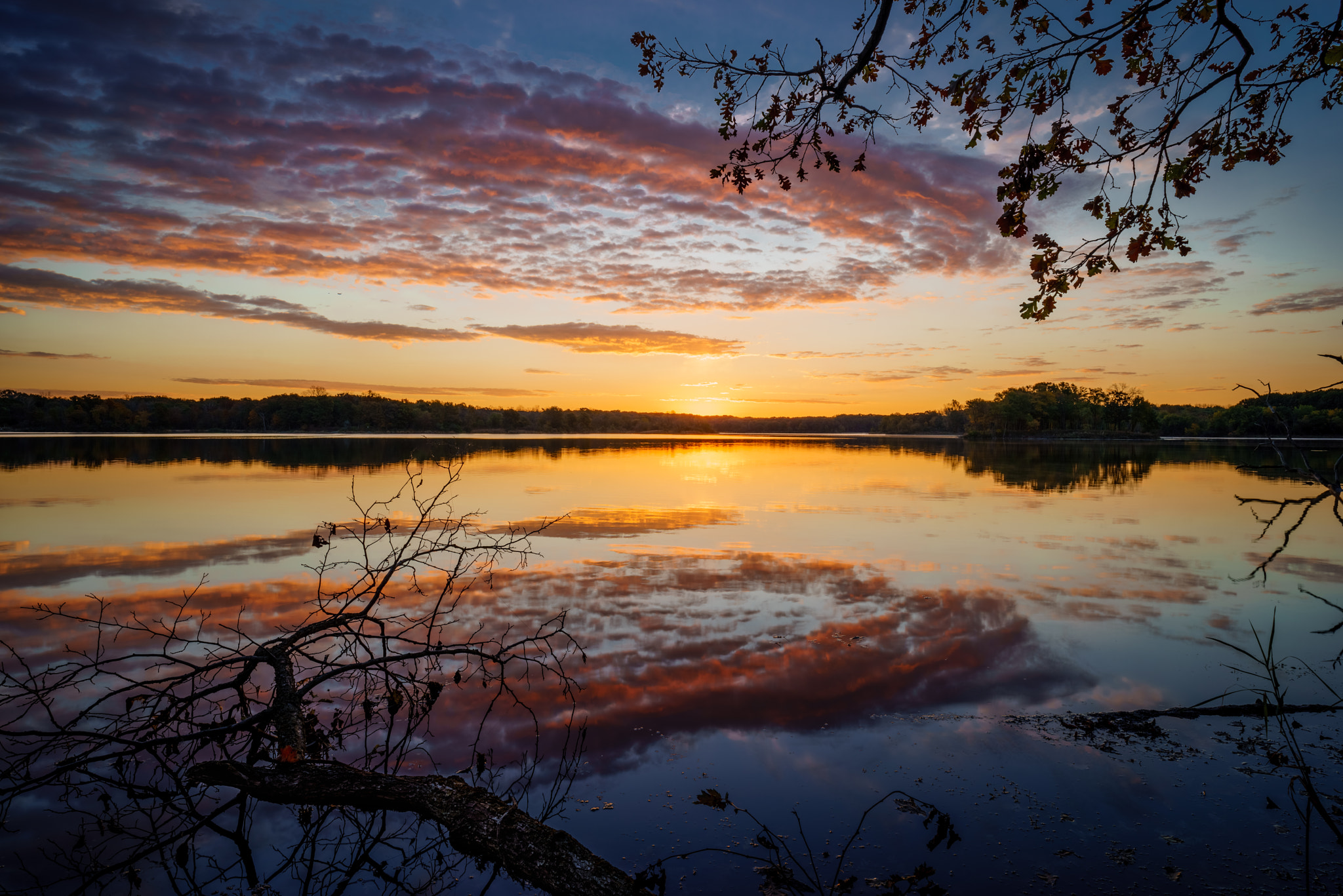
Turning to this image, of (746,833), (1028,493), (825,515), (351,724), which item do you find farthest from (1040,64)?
(1028,493)

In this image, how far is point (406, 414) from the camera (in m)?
146

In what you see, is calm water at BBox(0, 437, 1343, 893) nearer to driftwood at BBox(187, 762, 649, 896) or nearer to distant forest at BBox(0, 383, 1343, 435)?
driftwood at BBox(187, 762, 649, 896)

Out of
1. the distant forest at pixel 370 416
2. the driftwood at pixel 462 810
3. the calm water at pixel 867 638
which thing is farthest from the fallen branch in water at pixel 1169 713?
the distant forest at pixel 370 416

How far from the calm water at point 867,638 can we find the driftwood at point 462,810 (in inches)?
35.8

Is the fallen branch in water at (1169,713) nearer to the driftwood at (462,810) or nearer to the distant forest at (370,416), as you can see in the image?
the driftwood at (462,810)

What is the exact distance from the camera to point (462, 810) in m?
4.24

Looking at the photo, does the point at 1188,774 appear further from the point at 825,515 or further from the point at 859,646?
the point at 825,515

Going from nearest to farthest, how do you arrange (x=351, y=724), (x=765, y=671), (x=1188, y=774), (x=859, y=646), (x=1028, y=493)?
(x=1188, y=774) < (x=351, y=724) < (x=765, y=671) < (x=859, y=646) < (x=1028, y=493)

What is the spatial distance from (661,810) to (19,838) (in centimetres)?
474

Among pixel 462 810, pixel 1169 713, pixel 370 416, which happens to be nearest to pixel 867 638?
pixel 1169 713

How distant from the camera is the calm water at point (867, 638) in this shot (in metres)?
5.00

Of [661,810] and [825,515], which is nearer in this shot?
[661,810]

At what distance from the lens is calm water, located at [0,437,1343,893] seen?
500 cm

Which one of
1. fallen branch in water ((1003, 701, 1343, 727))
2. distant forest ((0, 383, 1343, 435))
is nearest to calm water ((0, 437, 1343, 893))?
fallen branch in water ((1003, 701, 1343, 727))
